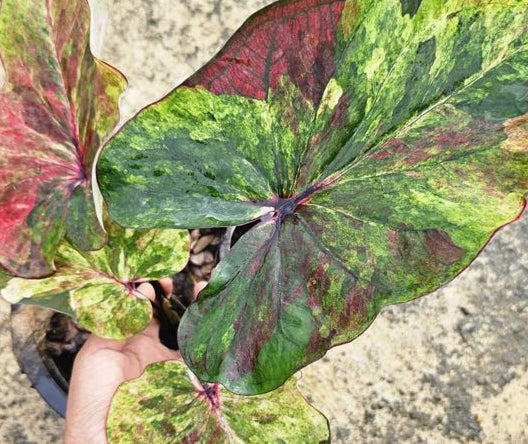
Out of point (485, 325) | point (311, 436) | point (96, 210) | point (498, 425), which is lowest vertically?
point (498, 425)

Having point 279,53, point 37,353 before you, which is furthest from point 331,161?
point 37,353

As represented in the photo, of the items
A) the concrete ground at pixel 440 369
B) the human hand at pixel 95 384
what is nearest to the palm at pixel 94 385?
the human hand at pixel 95 384

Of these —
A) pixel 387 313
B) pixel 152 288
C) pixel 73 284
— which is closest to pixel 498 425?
pixel 387 313

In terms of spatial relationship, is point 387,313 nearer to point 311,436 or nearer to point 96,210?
point 311,436

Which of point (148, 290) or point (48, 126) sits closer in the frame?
point (48, 126)

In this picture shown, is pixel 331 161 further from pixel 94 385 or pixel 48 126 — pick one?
pixel 94 385

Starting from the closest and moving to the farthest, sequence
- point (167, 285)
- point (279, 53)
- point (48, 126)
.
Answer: point (279, 53) < point (48, 126) < point (167, 285)

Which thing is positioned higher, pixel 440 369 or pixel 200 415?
pixel 200 415
